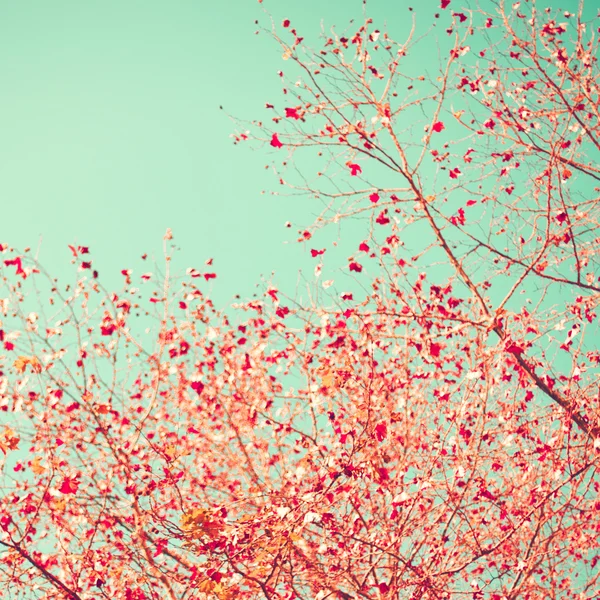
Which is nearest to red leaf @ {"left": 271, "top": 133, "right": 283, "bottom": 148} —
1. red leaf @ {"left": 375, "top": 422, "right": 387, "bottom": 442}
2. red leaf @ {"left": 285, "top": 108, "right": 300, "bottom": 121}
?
red leaf @ {"left": 285, "top": 108, "right": 300, "bottom": 121}

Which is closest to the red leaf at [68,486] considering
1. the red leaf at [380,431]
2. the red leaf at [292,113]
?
the red leaf at [380,431]

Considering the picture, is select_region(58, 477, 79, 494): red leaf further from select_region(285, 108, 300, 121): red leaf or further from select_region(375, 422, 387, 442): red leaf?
select_region(285, 108, 300, 121): red leaf

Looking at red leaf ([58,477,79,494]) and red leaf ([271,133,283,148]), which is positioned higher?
red leaf ([271,133,283,148])

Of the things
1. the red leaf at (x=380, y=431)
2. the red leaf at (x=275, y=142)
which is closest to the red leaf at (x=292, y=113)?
the red leaf at (x=275, y=142)

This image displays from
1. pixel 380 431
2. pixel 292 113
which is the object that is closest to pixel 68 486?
pixel 380 431

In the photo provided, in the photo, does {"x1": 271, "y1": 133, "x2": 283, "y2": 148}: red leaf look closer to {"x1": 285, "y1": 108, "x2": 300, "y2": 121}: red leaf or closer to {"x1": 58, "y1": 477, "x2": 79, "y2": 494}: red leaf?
{"x1": 285, "y1": 108, "x2": 300, "y2": 121}: red leaf

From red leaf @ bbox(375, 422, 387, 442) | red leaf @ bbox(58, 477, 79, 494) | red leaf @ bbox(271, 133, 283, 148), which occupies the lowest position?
red leaf @ bbox(58, 477, 79, 494)

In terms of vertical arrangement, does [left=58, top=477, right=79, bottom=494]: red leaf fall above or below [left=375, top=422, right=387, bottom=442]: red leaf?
below

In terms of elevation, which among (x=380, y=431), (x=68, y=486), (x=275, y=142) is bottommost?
(x=68, y=486)

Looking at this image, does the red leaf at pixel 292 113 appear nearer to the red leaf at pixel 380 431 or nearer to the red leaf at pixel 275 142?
the red leaf at pixel 275 142

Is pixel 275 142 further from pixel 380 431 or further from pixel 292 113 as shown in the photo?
pixel 380 431

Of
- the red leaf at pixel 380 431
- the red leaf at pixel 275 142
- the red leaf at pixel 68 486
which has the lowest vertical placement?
the red leaf at pixel 68 486

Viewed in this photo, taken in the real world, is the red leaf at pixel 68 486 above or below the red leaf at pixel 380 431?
below

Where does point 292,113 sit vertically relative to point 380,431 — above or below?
above
